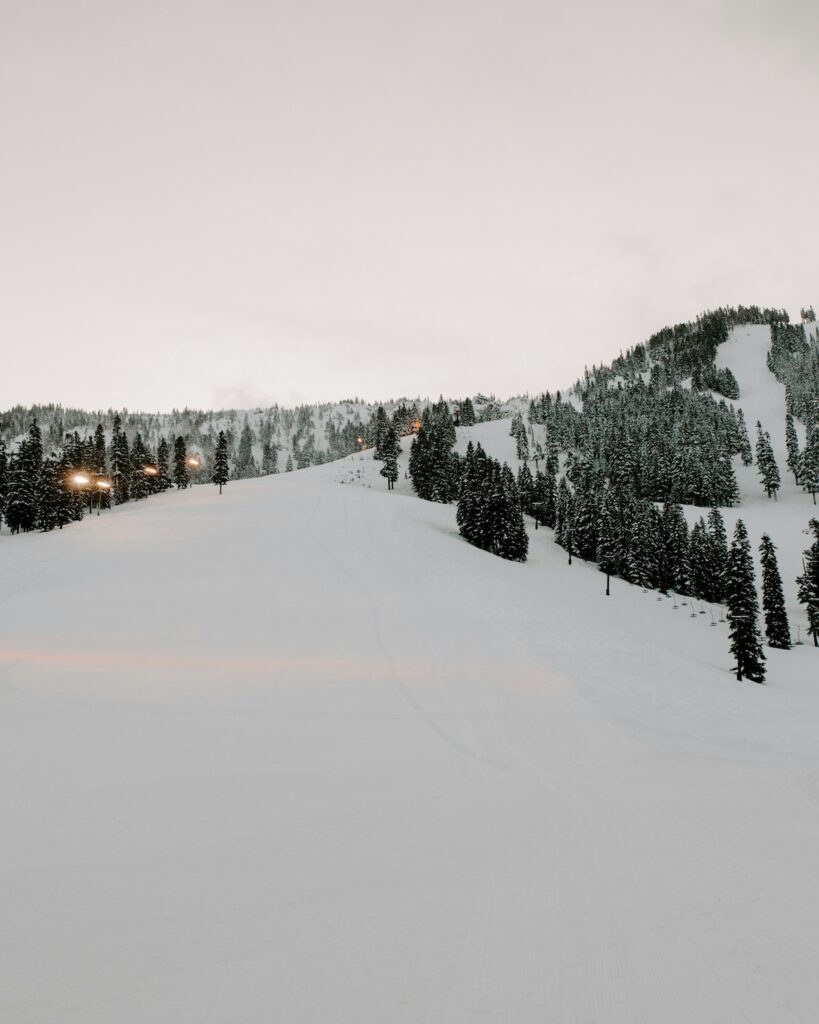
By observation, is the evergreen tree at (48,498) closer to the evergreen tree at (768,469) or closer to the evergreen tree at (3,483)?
the evergreen tree at (3,483)

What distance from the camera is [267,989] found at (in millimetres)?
4891

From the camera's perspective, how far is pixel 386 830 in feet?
27.7

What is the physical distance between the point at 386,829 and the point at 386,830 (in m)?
0.03

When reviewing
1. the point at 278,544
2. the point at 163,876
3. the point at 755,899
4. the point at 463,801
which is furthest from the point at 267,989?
the point at 278,544

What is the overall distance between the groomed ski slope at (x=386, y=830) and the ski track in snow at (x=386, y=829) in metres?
0.04

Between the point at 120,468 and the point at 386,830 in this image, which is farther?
the point at 120,468

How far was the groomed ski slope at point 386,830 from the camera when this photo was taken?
5.06 m

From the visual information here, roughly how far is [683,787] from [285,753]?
921cm

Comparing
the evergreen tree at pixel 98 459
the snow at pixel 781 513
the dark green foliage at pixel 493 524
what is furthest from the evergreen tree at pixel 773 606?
the evergreen tree at pixel 98 459

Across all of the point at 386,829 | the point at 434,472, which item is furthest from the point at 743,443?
the point at 386,829

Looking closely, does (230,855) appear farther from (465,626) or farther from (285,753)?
(465,626)

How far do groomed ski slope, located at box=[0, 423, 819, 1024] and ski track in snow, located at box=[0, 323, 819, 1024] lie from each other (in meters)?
0.04

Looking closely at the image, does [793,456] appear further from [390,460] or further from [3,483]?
[3,483]

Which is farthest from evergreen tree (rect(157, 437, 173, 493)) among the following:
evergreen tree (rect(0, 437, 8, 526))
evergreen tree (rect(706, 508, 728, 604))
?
evergreen tree (rect(706, 508, 728, 604))
